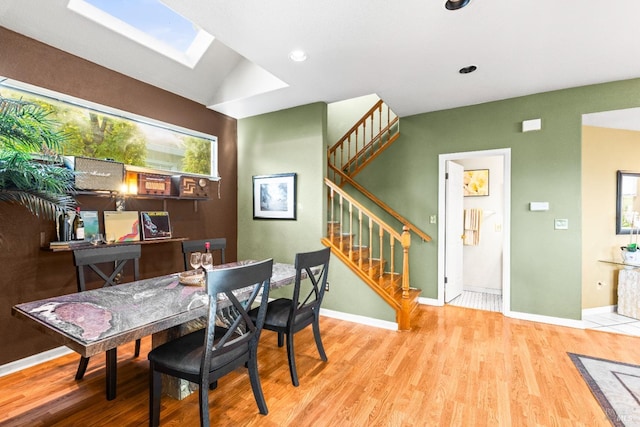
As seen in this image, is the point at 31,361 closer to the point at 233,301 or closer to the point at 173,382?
the point at 173,382

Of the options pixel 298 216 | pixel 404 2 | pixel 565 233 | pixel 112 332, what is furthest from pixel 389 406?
pixel 565 233

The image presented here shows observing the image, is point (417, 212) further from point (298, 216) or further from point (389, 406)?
point (389, 406)

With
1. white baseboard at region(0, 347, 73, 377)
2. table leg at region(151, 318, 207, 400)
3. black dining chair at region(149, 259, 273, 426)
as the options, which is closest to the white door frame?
black dining chair at region(149, 259, 273, 426)

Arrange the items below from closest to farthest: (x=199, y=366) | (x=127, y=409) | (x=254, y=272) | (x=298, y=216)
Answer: (x=199, y=366) < (x=254, y=272) < (x=127, y=409) < (x=298, y=216)

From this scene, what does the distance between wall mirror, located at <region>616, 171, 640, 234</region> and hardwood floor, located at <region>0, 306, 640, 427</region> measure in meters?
1.62

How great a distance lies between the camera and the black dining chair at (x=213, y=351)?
1.53 m

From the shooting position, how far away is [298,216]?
3.97 metres

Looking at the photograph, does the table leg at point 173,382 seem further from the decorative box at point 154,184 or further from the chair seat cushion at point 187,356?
the decorative box at point 154,184

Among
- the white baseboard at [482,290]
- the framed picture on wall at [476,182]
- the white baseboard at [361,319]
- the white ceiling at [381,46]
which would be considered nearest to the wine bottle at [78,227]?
the white ceiling at [381,46]

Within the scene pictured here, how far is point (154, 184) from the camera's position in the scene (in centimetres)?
319

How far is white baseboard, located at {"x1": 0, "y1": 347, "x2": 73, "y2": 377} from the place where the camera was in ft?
7.82

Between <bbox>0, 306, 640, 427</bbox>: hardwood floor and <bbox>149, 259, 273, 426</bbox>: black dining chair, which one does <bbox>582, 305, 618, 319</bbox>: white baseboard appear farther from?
<bbox>149, 259, 273, 426</bbox>: black dining chair

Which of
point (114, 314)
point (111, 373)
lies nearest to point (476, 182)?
point (114, 314)

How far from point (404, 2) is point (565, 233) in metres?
3.16
